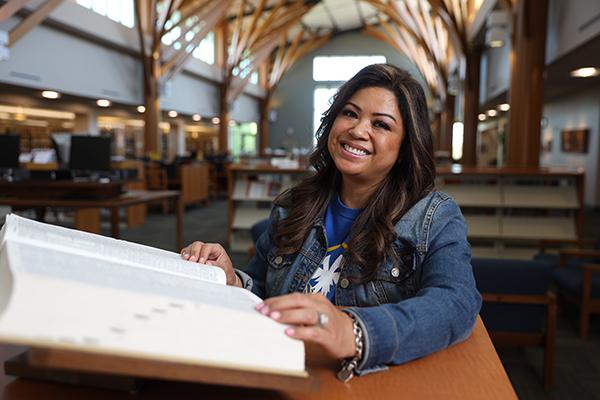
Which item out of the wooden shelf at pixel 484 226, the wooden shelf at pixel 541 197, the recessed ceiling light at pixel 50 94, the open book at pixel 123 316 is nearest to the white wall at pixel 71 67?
the recessed ceiling light at pixel 50 94

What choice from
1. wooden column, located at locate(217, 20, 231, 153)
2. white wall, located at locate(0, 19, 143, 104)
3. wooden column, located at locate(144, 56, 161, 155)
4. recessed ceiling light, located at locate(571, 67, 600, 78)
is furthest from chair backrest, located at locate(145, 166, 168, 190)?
recessed ceiling light, located at locate(571, 67, 600, 78)

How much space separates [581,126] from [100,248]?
13.9 m

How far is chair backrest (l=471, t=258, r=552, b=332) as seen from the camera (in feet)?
8.86

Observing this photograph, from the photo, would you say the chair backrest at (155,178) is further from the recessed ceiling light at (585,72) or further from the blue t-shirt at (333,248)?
the blue t-shirt at (333,248)

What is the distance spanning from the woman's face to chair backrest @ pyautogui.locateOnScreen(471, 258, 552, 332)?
5.33 feet

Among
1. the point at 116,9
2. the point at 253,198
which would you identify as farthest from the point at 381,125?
the point at 116,9

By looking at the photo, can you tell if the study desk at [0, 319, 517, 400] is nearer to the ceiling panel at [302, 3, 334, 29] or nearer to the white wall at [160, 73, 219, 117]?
the white wall at [160, 73, 219, 117]

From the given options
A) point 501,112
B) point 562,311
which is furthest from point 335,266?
point 501,112

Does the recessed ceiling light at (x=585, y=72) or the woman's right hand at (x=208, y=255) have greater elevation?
the recessed ceiling light at (x=585, y=72)

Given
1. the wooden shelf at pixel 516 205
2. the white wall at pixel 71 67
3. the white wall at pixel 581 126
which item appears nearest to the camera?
the wooden shelf at pixel 516 205

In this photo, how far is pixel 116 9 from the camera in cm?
1274

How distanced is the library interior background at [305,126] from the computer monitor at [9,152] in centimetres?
2

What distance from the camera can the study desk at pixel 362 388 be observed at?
73 centimetres

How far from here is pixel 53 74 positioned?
10.4m
